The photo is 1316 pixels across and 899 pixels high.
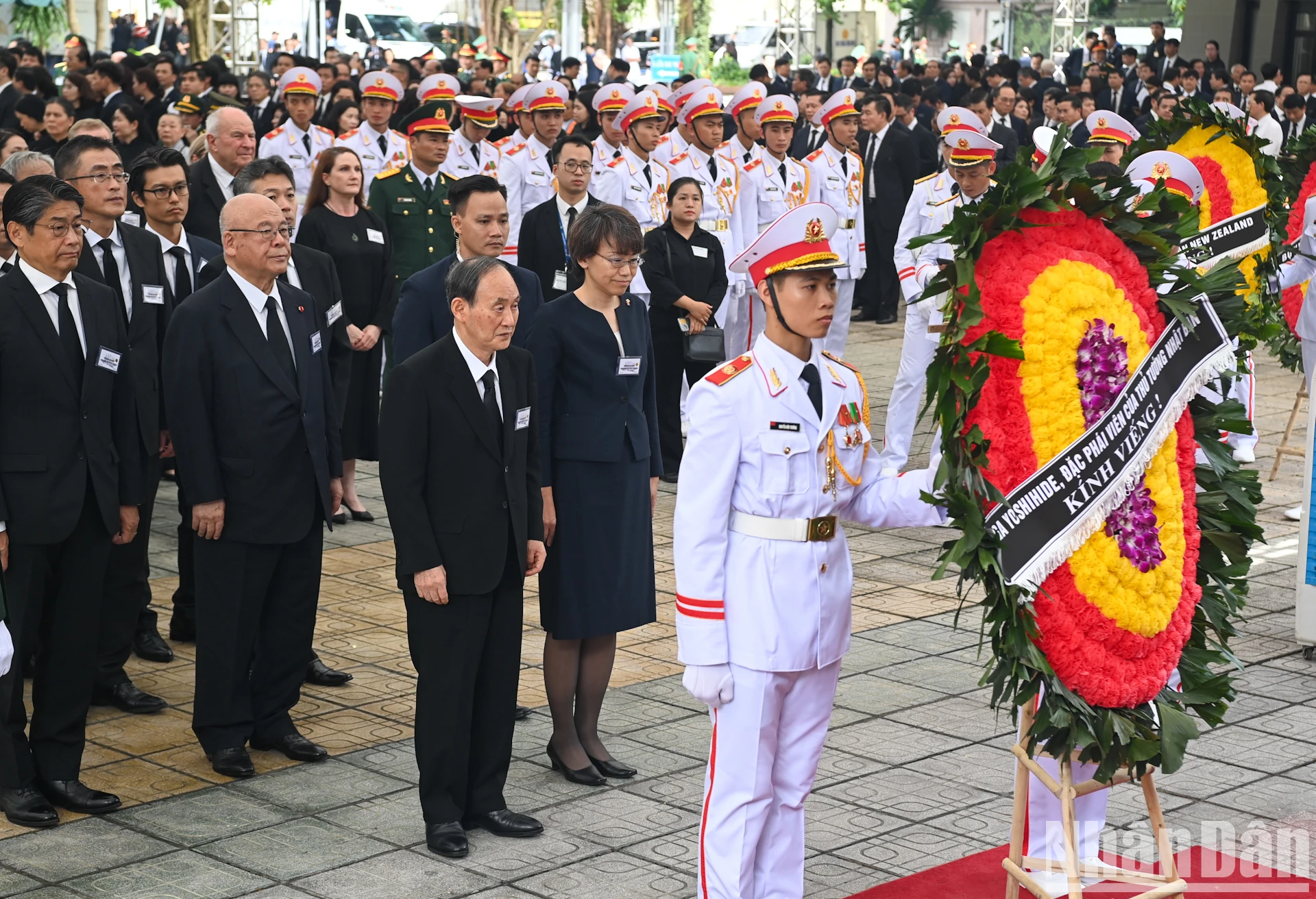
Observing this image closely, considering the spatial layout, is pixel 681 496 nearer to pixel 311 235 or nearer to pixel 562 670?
pixel 562 670

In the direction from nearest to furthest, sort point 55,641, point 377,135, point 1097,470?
point 1097,470 < point 55,641 < point 377,135

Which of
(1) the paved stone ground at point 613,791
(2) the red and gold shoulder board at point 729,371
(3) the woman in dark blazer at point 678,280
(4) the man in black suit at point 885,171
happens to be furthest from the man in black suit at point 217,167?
(4) the man in black suit at point 885,171

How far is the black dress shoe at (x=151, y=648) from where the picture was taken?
22.9 feet

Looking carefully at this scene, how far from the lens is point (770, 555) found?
4.33 m

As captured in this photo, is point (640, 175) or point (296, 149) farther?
point (296, 149)

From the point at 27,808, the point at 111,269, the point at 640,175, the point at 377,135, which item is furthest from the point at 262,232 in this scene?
the point at 377,135

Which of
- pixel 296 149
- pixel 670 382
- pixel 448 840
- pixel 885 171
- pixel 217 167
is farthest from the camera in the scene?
pixel 885 171

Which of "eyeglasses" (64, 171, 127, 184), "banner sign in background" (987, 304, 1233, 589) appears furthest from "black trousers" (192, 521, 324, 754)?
"banner sign in background" (987, 304, 1233, 589)

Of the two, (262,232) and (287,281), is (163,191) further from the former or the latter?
(262,232)

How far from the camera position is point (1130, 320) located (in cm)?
415

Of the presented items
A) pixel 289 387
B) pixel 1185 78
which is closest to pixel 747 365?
pixel 289 387

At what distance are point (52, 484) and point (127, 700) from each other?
1.31 m

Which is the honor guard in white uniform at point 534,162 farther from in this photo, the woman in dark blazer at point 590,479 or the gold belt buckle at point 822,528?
the gold belt buckle at point 822,528

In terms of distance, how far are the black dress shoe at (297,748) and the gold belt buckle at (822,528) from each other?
234cm
